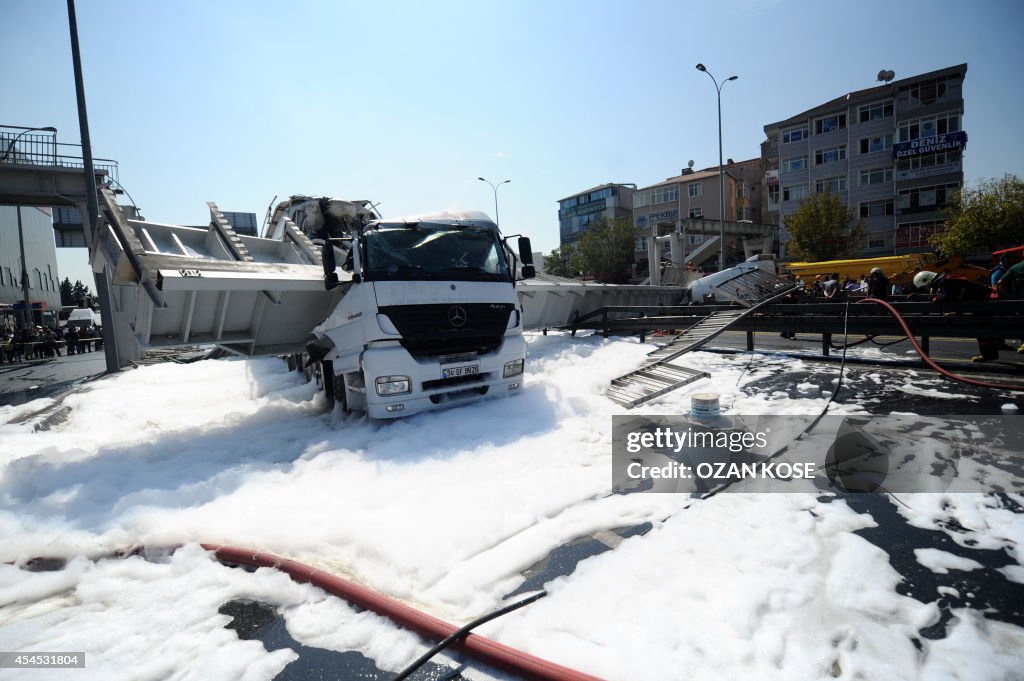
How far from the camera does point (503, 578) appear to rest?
2.54 metres

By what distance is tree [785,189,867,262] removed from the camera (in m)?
30.4

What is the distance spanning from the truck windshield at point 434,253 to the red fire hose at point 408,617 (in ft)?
10.9

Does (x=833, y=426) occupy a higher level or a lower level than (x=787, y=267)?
lower

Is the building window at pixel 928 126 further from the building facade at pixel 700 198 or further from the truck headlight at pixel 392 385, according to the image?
the truck headlight at pixel 392 385

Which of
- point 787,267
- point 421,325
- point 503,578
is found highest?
point 787,267

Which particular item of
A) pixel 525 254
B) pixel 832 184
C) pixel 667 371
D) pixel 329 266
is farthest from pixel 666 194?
pixel 329 266

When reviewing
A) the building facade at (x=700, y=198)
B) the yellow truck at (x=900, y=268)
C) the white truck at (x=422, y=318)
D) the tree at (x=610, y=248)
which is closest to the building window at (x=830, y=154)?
the building facade at (x=700, y=198)

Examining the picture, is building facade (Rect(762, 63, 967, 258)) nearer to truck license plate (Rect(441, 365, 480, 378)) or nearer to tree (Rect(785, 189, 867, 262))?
tree (Rect(785, 189, 867, 262))

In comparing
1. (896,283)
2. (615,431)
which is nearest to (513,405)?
(615,431)

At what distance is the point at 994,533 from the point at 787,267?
24.9m

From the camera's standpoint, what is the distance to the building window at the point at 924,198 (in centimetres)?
Result: 3169

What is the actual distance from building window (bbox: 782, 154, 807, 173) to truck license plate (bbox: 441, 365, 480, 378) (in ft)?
141

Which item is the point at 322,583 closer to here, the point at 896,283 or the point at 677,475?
the point at 677,475

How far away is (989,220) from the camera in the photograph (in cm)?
2502
